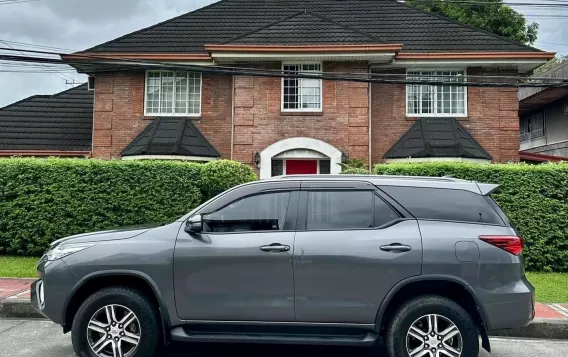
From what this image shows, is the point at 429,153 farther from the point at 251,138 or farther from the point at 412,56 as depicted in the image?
the point at 251,138

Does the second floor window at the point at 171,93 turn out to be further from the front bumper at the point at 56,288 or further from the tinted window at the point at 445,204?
the tinted window at the point at 445,204

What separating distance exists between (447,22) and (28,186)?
13597mm

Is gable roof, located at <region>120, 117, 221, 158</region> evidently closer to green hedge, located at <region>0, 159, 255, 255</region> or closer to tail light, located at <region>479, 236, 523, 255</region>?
green hedge, located at <region>0, 159, 255, 255</region>

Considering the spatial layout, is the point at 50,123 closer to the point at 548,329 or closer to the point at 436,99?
the point at 436,99

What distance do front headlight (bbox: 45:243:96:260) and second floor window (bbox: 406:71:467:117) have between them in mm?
11577

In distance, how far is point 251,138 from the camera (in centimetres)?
1362

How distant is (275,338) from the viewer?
431 cm

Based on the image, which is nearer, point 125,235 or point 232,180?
point 125,235

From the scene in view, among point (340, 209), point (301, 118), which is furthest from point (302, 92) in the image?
point (340, 209)

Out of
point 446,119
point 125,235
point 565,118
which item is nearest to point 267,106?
point 446,119

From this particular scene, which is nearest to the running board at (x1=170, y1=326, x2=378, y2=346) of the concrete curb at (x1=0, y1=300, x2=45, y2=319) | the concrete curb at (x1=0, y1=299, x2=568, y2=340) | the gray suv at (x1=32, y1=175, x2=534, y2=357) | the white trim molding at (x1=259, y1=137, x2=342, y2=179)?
the gray suv at (x1=32, y1=175, x2=534, y2=357)

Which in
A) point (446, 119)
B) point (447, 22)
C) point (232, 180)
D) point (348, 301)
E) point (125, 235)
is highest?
point (447, 22)

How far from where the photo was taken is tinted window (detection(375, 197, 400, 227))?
4453mm

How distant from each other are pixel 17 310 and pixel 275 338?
4274mm
